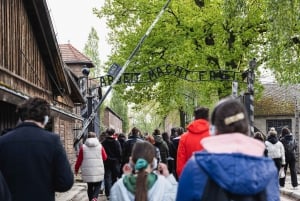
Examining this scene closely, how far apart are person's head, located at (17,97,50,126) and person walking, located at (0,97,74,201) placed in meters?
0.03

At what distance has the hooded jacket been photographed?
12.2 feet

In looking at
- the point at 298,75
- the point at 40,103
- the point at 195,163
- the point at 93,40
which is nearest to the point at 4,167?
the point at 40,103

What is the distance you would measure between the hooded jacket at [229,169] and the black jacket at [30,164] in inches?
88.2

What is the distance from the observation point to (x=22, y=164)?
5824 millimetres

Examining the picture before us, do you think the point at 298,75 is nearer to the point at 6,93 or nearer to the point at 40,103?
the point at 6,93

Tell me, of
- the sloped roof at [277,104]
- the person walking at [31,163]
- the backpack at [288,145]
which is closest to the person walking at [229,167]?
the person walking at [31,163]

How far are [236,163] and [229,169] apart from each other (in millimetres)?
74

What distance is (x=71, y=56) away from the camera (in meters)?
51.1

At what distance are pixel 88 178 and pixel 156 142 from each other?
3497 mm

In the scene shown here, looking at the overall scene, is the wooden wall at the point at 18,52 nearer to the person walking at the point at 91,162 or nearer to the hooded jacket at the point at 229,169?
the person walking at the point at 91,162

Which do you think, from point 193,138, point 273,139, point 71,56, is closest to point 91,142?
point 193,138

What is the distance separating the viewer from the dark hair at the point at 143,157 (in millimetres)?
5324

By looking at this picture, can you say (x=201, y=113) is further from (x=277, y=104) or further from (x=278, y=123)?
(x=277, y=104)

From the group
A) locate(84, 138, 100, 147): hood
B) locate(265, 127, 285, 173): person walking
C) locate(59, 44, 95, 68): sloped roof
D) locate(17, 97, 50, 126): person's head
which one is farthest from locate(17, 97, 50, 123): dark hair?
locate(59, 44, 95, 68): sloped roof
